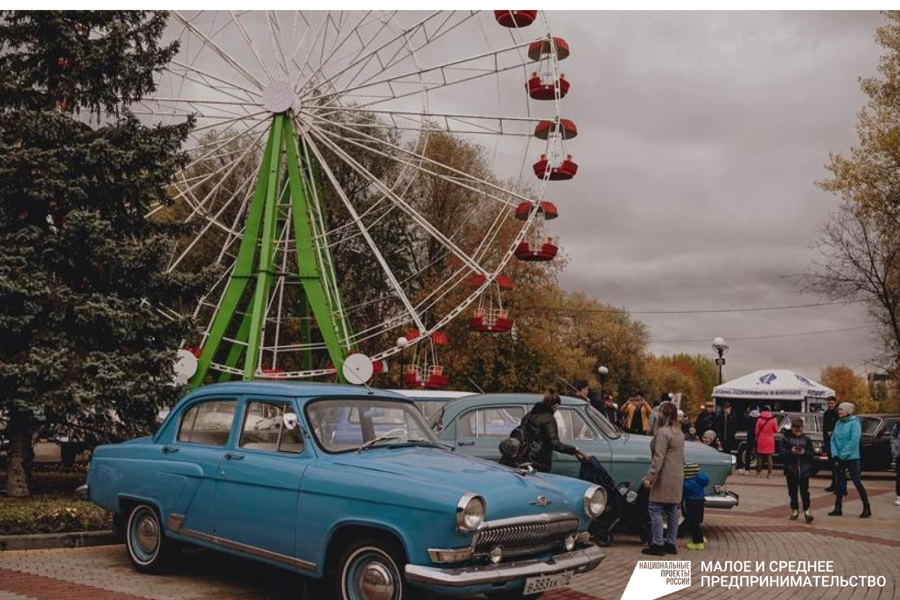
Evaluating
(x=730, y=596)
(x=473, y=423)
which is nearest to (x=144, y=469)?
(x=473, y=423)

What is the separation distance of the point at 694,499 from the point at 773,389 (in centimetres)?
2404

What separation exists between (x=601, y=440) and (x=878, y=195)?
1949cm

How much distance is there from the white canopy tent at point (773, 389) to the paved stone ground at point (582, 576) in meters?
20.3

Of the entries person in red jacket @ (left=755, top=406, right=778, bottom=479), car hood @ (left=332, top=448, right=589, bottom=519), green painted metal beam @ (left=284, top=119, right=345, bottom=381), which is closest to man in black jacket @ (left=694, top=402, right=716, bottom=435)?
person in red jacket @ (left=755, top=406, right=778, bottom=479)

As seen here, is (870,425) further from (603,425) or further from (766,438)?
(603,425)

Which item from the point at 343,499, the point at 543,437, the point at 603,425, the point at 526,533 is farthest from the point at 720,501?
the point at 343,499

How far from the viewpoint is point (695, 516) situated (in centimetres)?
1077

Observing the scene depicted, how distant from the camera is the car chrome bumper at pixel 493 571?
19.7ft

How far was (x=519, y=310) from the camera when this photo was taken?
4209cm

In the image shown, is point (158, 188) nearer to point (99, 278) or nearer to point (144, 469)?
point (99, 278)

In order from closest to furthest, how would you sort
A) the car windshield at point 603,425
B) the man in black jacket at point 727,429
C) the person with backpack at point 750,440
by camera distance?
the car windshield at point 603,425 → the person with backpack at point 750,440 → the man in black jacket at point 727,429

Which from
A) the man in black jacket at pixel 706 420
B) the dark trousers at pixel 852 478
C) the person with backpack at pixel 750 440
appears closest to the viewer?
the dark trousers at pixel 852 478

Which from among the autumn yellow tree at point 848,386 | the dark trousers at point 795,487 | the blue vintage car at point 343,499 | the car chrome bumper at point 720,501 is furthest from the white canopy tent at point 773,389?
the autumn yellow tree at point 848,386

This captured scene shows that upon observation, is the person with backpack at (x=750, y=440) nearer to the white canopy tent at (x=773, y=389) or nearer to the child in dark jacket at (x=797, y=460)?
the white canopy tent at (x=773, y=389)
